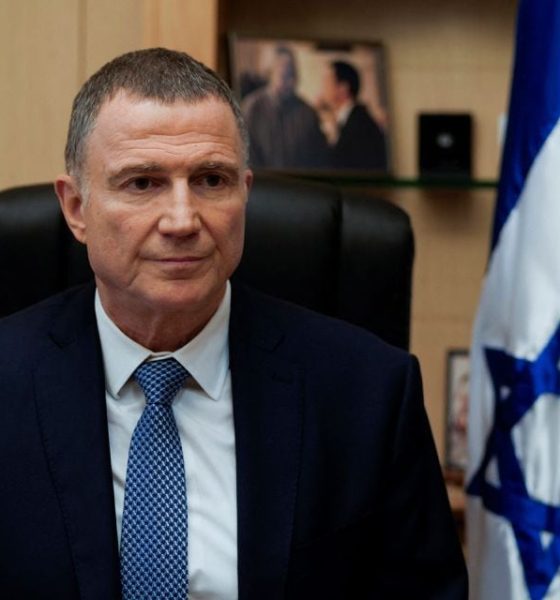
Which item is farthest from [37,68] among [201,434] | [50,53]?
[201,434]

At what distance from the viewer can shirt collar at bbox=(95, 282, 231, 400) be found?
1.81m

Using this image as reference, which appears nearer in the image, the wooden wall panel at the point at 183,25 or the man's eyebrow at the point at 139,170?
the man's eyebrow at the point at 139,170

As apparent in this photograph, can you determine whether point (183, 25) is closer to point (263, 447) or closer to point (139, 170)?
point (139, 170)

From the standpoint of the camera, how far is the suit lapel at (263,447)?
5.65 ft

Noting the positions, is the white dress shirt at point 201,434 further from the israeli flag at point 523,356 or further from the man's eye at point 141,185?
the israeli flag at point 523,356

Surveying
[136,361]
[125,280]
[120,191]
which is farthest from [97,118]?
[136,361]

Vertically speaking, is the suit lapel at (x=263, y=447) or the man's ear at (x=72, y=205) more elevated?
the man's ear at (x=72, y=205)

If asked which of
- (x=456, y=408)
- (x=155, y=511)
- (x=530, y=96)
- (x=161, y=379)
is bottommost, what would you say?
(x=456, y=408)

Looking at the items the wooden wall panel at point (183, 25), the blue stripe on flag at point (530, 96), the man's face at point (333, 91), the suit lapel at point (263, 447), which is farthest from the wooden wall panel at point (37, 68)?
the suit lapel at point (263, 447)

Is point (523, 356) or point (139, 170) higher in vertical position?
point (139, 170)

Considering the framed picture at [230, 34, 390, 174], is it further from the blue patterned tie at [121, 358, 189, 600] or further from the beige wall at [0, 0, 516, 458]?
the blue patterned tie at [121, 358, 189, 600]

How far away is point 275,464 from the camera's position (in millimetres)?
1780

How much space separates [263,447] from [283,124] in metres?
1.36

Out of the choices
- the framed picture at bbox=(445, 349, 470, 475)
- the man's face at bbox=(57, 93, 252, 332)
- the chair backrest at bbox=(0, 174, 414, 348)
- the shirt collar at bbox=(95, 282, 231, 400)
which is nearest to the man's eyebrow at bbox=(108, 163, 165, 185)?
the man's face at bbox=(57, 93, 252, 332)
